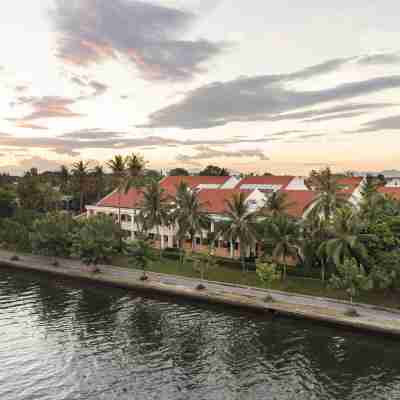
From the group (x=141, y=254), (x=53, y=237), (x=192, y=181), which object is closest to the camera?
(x=141, y=254)

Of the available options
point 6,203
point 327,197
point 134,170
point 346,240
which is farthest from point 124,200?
point 346,240

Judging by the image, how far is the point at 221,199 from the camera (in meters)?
75.6

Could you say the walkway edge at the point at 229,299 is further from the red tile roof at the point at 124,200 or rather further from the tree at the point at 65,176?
the tree at the point at 65,176

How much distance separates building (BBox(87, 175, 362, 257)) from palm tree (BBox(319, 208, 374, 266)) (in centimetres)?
1285

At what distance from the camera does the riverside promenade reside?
1642 inches

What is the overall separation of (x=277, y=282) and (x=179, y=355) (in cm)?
2382

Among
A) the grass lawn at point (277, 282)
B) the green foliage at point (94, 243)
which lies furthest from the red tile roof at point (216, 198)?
the green foliage at point (94, 243)

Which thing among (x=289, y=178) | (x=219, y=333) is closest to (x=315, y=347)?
(x=219, y=333)

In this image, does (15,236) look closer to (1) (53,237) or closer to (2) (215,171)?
(1) (53,237)

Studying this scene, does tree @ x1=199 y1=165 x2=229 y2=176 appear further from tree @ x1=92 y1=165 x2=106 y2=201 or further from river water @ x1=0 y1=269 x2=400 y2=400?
river water @ x1=0 y1=269 x2=400 y2=400

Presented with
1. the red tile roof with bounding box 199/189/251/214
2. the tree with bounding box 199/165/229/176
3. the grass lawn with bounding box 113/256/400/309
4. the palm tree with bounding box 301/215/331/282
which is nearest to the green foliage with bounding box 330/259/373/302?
the grass lawn with bounding box 113/256/400/309

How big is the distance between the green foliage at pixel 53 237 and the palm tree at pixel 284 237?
112 feet

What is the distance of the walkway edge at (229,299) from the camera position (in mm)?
40781

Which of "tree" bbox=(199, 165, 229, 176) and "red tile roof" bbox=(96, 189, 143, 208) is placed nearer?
"red tile roof" bbox=(96, 189, 143, 208)
